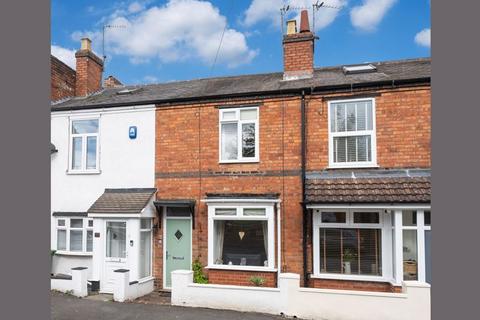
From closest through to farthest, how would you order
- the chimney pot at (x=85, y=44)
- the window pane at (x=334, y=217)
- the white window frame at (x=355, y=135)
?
1. the window pane at (x=334, y=217)
2. the white window frame at (x=355, y=135)
3. the chimney pot at (x=85, y=44)

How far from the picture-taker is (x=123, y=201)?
990cm

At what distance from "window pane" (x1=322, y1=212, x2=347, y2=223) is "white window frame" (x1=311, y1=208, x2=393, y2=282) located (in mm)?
69

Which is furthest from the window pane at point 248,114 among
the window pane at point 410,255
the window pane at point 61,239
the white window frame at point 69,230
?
Answer: the window pane at point 61,239

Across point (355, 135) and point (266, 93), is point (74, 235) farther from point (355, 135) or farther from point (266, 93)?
point (355, 135)

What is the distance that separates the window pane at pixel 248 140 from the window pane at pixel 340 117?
2.11m

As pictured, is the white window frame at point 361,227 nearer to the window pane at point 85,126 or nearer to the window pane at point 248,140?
the window pane at point 248,140

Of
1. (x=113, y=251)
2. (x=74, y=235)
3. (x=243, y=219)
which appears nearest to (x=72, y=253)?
(x=74, y=235)

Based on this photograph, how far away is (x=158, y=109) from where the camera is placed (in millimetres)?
10438

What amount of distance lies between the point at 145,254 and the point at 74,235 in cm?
245

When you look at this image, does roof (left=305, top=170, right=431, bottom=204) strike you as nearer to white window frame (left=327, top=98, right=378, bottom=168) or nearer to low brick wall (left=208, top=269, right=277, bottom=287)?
white window frame (left=327, top=98, right=378, bottom=168)

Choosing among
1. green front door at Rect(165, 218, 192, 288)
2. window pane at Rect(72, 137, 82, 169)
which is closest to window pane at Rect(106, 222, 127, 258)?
green front door at Rect(165, 218, 192, 288)

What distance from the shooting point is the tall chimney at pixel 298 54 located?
10.5 metres

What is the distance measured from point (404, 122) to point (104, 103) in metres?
8.07

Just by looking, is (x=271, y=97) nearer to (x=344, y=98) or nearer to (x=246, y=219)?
(x=344, y=98)
